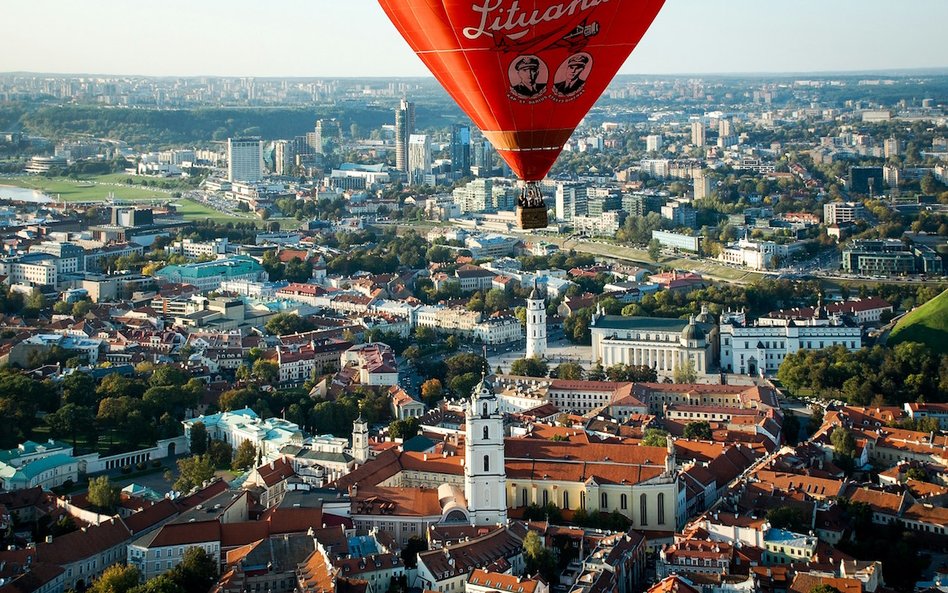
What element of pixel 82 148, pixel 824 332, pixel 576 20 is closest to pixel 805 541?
pixel 576 20

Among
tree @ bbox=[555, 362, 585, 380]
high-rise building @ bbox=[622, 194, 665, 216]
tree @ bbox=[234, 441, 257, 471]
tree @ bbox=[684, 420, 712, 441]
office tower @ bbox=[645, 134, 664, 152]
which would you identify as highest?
office tower @ bbox=[645, 134, 664, 152]

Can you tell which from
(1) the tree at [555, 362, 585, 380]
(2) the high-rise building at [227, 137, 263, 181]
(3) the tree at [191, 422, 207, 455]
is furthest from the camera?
(2) the high-rise building at [227, 137, 263, 181]

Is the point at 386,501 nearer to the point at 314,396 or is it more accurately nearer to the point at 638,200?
the point at 314,396

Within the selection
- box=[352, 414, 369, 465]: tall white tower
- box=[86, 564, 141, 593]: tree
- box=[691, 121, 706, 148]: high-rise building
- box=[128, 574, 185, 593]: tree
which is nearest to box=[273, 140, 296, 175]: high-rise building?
box=[691, 121, 706, 148]: high-rise building

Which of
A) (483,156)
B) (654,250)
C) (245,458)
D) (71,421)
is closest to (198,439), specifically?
(245,458)

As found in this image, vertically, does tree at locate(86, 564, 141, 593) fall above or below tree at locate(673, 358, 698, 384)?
below

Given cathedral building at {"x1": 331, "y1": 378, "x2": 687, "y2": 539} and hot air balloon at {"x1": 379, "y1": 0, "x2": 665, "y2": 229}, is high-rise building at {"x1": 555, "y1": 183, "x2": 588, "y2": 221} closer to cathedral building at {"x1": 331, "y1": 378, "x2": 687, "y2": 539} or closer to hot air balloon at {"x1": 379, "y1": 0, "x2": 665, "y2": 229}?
cathedral building at {"x1": 331, "y1": 378, "x2": 687, "y2": 539}

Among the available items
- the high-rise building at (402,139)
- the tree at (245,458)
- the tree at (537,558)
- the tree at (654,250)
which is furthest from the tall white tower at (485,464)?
the high-rise building at (402,139)

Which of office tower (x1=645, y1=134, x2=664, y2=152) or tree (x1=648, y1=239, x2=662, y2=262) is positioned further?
office tower (x1=645, y1=134, x2=664, y2=152)
